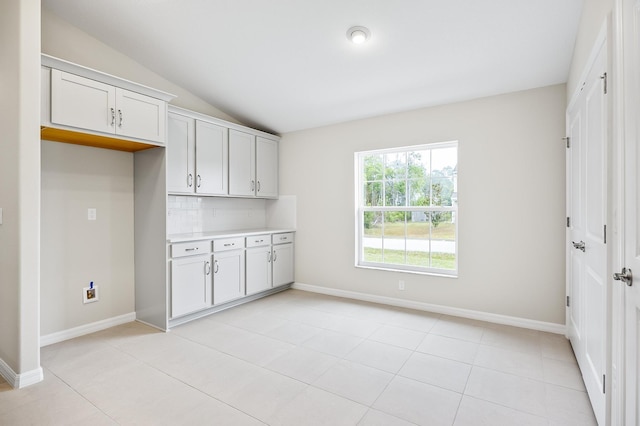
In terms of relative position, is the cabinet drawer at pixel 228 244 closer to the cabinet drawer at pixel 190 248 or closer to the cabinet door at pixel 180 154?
the cabinet drawer at pixel 190 248

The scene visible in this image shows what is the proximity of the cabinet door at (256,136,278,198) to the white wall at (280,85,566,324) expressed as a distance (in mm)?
1072

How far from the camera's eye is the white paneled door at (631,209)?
1277mm

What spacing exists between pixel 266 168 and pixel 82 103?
2.42m

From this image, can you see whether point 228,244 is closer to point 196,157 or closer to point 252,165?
point 196,157

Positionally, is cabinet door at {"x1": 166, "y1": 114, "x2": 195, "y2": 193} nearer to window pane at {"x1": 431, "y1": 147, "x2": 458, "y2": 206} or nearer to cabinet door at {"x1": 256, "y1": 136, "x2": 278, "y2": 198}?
cabinet door at {"x1": 256, "y1": 136, "x2": 278, "y2": 198}

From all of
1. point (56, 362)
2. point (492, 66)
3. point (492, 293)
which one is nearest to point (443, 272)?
point (492, 293)

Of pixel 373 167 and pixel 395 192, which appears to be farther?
pixel 373 167

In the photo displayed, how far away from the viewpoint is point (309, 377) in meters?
2.35

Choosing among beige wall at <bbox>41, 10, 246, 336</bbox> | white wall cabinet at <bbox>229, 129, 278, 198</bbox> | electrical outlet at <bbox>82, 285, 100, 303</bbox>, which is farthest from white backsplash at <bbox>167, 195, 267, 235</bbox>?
electrical outlet at <bbox>82, 285, 100, 303</bbox>

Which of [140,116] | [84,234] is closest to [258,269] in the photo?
[84,234]

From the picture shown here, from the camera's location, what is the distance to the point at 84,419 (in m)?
1.88

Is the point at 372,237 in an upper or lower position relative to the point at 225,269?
upper

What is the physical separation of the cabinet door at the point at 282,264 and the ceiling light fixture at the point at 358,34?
2796 mm

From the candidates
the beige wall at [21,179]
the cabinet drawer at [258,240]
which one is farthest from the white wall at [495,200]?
the beige wall at [21,179]
